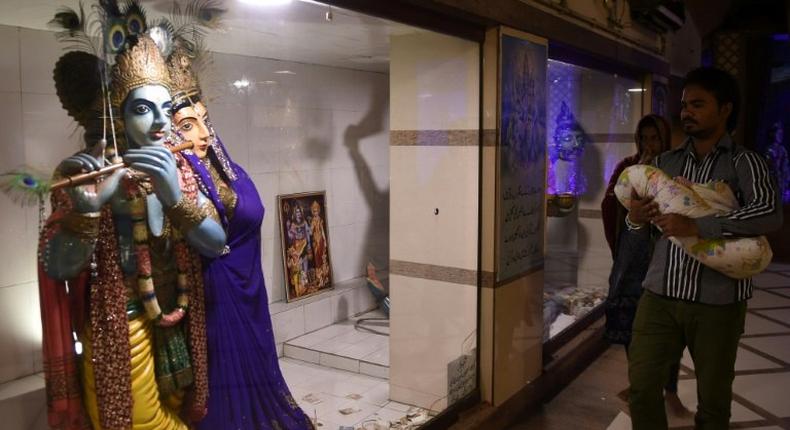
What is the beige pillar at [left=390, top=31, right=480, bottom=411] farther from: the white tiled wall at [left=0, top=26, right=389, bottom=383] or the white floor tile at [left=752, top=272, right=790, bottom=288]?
the white floor tile at [left=752, top=272, right=790, bottom=288]

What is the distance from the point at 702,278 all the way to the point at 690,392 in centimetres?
151

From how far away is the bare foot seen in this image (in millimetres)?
3164

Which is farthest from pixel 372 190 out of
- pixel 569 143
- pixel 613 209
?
pixel 569 143

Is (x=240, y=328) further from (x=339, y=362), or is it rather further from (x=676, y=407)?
(x=676, y=407)

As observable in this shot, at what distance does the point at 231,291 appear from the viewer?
1794 millimetres

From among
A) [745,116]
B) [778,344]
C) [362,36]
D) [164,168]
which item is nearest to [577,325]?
[778,344]

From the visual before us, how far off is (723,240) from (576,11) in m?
1.79

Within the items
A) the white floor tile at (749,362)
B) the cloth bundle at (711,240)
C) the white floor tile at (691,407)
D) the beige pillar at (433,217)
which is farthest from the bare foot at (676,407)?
the cloth bundle at (711,240)

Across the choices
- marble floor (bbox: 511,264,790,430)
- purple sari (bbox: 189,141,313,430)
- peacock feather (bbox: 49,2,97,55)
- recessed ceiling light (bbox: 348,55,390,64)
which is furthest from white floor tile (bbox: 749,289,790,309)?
peacock feather (bbox: 49,2,97,55)

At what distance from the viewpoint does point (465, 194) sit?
2.94m

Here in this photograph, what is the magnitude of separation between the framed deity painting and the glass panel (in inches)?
90.2

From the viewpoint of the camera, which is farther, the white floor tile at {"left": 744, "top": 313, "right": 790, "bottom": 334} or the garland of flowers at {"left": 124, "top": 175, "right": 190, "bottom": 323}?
the white floor tile at {"left": 744, "top": 313, "right": 790, "bottom": 334}

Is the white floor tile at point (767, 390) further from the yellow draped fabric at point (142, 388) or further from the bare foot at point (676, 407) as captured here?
the yellow draped fabric at point (142, 388)

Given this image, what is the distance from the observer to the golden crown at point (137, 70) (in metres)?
1.50
